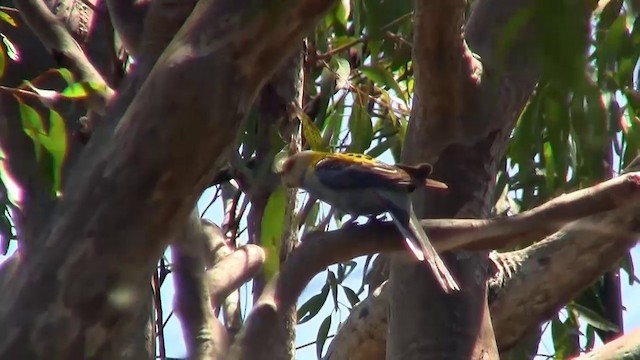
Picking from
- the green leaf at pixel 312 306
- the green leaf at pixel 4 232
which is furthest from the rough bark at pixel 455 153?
the green leaf at pixel 312 306

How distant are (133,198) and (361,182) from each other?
2.64 feet

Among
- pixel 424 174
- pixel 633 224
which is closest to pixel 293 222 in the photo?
pixel 424 174

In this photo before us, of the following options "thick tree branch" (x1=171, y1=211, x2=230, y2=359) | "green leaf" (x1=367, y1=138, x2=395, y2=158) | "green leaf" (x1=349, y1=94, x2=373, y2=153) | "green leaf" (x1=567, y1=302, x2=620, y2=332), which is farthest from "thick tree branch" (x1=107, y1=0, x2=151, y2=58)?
"green leaf" (x1=567, y1=302, x2=620, y2=332)

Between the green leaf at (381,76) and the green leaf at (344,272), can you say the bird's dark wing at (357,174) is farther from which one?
the green leaf at (344,272)

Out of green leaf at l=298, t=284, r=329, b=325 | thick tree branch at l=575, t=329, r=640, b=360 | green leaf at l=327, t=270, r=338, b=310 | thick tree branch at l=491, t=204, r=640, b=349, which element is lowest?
thick tree branch at l=575, t=329, r=640, b=360

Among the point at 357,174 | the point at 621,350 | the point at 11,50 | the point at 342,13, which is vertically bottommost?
the point at 621,350

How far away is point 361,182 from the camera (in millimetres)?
1853

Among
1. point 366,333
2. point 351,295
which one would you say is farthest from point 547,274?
point 351,295

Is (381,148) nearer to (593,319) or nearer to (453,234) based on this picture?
(593,319)

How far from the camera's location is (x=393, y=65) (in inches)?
97.6

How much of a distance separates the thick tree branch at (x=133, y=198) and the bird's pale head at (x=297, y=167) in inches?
28.8

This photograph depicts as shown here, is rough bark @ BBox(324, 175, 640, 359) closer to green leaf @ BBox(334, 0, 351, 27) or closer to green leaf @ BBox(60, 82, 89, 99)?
green leaf @ BBox(334, 0, 351, 27)

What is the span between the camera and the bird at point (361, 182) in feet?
5.35

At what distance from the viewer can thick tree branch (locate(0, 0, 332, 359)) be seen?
1096 millimetres
